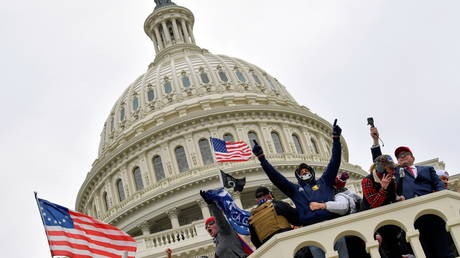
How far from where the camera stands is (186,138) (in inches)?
2121

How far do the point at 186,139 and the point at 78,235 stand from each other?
128 feet

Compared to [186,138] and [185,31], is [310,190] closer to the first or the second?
[186,138]

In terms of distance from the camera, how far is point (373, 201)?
783 centimetres

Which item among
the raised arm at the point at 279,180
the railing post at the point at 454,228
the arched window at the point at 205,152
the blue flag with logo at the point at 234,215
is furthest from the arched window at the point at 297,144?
the railing post at the point at 454,228

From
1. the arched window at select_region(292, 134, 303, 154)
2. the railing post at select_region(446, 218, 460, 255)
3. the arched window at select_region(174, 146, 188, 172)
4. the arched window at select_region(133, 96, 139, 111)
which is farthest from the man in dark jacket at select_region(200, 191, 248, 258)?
the arched window at select_region(133, 96, 139, 111)

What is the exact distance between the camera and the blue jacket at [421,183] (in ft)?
27.1

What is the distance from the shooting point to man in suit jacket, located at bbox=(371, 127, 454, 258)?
7621mm

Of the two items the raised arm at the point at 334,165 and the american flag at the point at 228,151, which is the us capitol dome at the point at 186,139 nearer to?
the american flag at the point at 228,151

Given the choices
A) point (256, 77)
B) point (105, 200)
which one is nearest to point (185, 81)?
point (256, 77)

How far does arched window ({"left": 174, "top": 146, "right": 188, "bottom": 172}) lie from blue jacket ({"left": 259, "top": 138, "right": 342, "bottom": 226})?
144 feet

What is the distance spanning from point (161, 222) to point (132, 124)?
11.9 meters

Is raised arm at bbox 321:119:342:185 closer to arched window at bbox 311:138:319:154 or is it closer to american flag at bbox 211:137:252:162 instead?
american flag at bbox 211:137:252:162

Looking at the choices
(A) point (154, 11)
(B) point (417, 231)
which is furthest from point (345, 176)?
(A) point (154, 11)

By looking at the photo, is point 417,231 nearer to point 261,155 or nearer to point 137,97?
point 261,155
